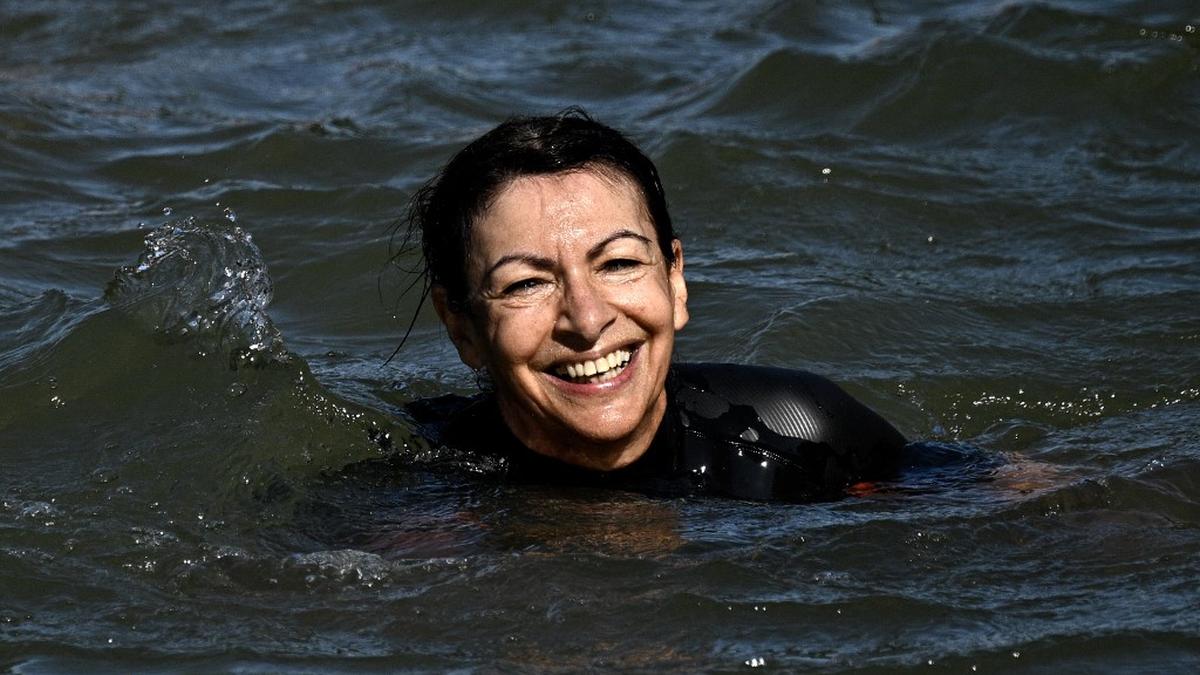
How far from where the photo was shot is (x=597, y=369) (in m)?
4.34

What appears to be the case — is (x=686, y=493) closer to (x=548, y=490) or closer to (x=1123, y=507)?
(x=548, y=490)

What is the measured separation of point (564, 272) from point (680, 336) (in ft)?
8.23

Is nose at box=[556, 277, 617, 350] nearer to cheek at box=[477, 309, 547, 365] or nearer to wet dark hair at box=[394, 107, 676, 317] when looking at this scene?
Answer: cheek at box=[477, 309, 547, 365]

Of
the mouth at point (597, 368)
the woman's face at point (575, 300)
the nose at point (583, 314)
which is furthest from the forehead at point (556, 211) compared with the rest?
the mouth at point (597, 368)

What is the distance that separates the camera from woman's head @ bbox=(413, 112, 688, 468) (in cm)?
432

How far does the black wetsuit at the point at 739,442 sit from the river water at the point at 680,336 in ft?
0.25

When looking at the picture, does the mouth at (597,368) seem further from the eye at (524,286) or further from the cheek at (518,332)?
the eye at (524,286)

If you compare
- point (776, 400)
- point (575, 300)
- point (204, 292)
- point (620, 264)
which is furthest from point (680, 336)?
point (575, 300)

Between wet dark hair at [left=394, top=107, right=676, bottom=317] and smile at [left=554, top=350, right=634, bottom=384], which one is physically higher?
wet dark hair at [left=394, top=107, right=676, bottom=317]

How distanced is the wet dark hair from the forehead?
1.0 inches

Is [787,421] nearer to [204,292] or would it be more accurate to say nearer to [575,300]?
[575,300]

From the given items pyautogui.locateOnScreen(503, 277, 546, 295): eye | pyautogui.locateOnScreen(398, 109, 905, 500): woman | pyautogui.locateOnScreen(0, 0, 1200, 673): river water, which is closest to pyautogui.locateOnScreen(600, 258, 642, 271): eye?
pyautogui.locateOnScreen(398, 109, 905, 500): woman

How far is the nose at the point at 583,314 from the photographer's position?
4.26 m

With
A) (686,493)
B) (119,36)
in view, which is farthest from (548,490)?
(119,36)
